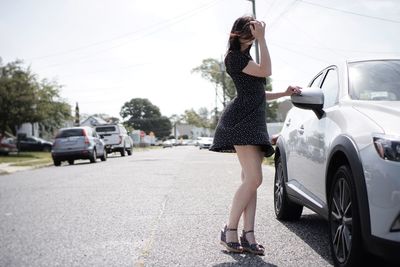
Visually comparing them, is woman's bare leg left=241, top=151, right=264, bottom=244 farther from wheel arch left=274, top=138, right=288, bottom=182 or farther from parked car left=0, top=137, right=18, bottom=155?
parked car left=0, top=137, right=18, bottom=155

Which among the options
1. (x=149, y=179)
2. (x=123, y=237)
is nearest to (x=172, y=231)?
(x=123, y=237)

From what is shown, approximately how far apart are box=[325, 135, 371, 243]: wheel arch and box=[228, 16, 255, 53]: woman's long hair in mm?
1092

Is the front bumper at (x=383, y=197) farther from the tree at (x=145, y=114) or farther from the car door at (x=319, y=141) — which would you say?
the tree at (x=145, y=114)

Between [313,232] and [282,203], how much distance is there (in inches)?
22.1

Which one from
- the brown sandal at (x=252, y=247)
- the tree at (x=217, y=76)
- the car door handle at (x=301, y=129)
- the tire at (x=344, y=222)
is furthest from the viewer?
the tree at (x=217, y=76)

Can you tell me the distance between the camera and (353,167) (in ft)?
10.9

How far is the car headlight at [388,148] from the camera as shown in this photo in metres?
3.04

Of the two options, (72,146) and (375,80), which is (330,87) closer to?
(375,80)

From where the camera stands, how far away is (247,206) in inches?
175

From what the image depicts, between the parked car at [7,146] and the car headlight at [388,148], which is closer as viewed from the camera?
the car headlight at [388,148]

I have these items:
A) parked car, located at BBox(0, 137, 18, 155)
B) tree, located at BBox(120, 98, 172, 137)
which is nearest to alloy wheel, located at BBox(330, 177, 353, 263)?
parked car, located at BBox(0, 137, 18, 155)

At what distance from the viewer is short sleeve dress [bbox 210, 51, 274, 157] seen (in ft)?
14.0

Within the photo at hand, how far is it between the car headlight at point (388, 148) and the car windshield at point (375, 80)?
1116mm

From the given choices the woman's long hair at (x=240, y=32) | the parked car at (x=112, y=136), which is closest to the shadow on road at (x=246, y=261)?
the woman's long hair at (x=240, y=32)
